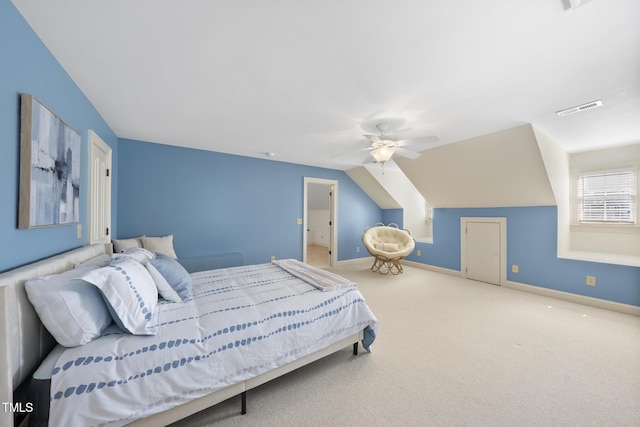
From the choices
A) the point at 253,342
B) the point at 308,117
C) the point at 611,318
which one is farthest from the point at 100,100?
the point at 611,318

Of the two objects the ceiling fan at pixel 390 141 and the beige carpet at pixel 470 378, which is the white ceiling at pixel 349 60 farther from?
the beige carpet at pixel 470 378

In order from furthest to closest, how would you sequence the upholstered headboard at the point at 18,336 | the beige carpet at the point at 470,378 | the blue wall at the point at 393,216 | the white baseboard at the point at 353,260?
the blue wall at the point at 393,216 → the white baseboard at the point at 353,260 → the beige carpet at the point at 470,378 → the upholstered headboard at the point at 18,336

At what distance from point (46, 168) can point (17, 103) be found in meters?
0.38

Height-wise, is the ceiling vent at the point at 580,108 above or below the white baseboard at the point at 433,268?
above

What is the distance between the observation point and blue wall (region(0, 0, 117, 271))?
45.9 inches

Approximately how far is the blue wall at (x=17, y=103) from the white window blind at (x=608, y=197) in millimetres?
6551

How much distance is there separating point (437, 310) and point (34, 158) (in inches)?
158

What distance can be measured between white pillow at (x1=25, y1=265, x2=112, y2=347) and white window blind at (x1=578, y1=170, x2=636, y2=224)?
625 cm

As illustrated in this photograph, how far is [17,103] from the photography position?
1.26 metres

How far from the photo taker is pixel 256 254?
4.57m

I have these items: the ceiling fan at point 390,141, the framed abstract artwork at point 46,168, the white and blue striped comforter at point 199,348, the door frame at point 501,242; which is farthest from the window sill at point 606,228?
the framed abstract artwork at point 46,168

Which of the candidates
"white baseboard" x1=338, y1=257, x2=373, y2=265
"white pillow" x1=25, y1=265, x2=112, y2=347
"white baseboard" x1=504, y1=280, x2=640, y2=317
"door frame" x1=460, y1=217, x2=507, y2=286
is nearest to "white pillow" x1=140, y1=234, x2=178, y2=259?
"white pillow" x1=25, y1=265, x2=112, y2=347

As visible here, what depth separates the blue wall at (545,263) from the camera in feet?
10.0

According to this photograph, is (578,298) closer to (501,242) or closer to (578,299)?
(578,299)
